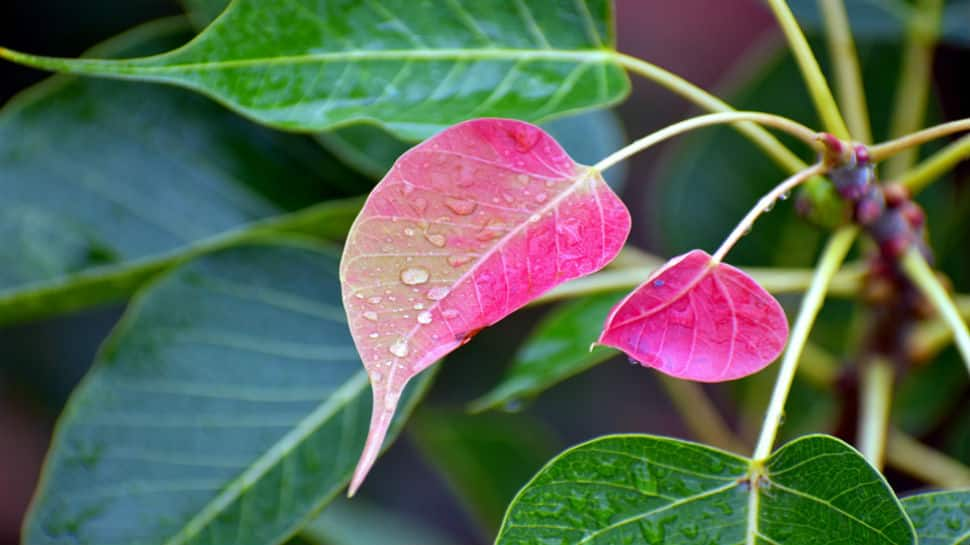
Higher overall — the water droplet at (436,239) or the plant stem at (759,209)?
the plant stem at (759,209)

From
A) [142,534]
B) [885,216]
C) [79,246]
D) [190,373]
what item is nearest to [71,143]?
[79,246]

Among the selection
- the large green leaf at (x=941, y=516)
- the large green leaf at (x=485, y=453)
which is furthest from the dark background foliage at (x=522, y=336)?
the large green leaf at (x=941, y=516)

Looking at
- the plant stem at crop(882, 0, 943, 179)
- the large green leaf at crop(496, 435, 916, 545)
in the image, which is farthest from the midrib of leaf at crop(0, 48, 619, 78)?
the plant stem at crop(882, 0, 943, 179)

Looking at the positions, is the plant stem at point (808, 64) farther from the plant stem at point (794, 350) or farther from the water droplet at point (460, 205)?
the water droplet at point (460, 205)

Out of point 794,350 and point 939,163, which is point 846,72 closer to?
point 939,163

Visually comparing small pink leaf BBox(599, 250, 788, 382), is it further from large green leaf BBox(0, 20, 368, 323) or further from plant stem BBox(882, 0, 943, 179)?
plant stem BBox(882, 0, 943, 179)

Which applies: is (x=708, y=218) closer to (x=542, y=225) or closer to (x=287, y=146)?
(x=287, y=146)
